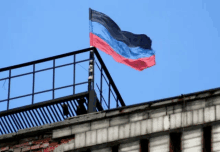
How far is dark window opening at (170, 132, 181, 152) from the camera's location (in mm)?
26859

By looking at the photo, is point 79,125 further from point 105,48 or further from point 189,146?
point 105,48

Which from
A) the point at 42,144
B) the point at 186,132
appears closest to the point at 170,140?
the point at 186,132

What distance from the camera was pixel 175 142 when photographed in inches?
1065

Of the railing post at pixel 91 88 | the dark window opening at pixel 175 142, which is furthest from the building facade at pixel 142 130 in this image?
the railing post at pixel 91 88

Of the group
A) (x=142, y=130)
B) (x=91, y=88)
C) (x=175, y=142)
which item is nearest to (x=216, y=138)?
(x=175, y=142)

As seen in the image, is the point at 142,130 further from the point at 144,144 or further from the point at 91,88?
the point at 91,88

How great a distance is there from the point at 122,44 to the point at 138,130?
8.76 metres

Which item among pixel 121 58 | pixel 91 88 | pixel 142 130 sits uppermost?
pixel 121 58

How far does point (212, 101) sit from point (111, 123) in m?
3.59

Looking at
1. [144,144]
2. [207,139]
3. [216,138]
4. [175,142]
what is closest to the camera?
[216,138]

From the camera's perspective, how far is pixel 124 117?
28.2 meters

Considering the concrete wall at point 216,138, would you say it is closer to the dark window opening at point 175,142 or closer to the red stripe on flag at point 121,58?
the dark window opening at point 175,142

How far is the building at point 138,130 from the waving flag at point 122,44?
6.17m

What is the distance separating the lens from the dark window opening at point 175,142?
26.9 m
